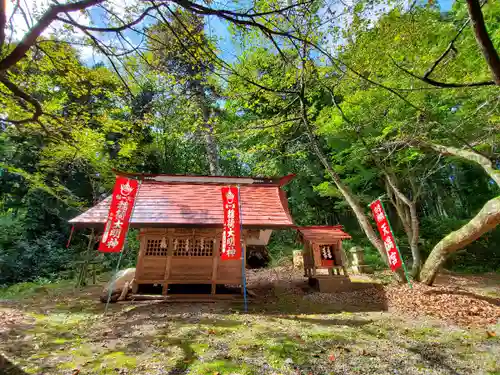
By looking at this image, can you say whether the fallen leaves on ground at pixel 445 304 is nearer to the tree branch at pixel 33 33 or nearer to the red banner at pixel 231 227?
the red banner at pixel 231 227

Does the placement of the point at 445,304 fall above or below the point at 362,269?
below

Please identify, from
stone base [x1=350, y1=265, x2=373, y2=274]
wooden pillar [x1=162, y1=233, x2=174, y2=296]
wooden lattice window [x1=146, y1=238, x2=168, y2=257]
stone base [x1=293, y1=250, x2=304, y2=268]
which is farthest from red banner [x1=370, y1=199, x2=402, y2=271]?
wooden lattice window [x1=146, y1=238, x2=168, y2=257]

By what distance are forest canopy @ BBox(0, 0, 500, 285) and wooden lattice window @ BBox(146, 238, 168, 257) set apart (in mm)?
3573

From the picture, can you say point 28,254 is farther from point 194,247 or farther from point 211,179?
point 211,179

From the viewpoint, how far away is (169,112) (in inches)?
653

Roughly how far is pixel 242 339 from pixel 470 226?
731 cm

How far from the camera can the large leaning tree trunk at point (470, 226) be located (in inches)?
273

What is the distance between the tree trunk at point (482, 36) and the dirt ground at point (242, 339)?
12.4 feet

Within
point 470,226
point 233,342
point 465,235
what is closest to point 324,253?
point 465,235

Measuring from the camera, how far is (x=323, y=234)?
9.04 metres

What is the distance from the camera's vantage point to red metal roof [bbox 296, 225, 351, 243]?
8.82 m

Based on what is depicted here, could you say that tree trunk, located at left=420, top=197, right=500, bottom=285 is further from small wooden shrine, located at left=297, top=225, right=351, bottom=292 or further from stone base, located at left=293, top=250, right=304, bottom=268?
stone base, located at left=293, top=250, right=304, bottom=268

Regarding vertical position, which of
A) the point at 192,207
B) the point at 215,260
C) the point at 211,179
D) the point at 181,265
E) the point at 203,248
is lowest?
the point at 181,265

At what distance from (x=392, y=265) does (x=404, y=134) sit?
14.1 feet
